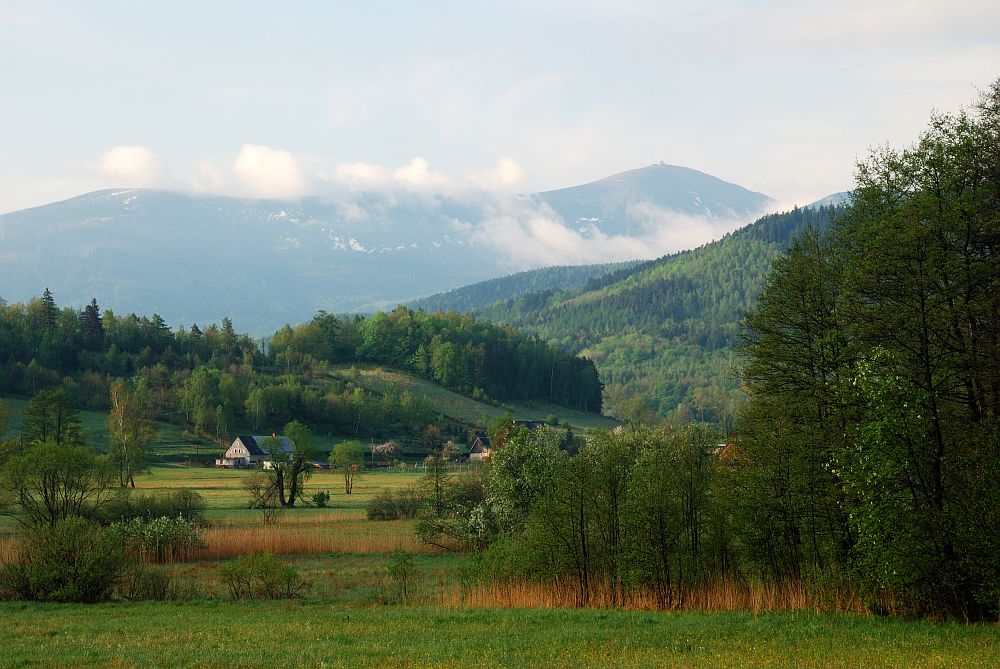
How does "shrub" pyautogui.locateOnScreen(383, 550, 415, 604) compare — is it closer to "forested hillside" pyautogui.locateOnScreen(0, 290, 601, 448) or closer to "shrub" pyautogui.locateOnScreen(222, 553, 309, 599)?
"shrub" pyautogui.locateOnScreen(222, 553, 309, 599)

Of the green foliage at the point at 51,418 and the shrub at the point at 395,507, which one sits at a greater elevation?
the green foliage at the point at 51,418

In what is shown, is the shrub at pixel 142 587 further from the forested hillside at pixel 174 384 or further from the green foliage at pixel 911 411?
the forested hillside at pixel 174 384

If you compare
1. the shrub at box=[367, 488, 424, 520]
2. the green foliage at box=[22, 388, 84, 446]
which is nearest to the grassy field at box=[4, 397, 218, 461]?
the green foliage at box=[22, 388, 84, 446]

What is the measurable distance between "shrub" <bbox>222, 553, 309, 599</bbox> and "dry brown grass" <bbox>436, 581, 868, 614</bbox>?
226 inches

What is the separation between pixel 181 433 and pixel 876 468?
5610 inches

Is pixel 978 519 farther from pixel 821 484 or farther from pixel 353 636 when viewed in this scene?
pixel 353 636

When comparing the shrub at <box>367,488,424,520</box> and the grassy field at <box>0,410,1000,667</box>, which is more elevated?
the grassy field at <box>0,410,1000,667</box>

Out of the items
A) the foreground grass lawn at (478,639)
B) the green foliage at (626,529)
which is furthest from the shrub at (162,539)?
the green foliage at (626,529)

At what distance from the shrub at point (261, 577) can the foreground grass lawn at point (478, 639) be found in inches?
143

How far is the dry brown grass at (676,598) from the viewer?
1119 inches

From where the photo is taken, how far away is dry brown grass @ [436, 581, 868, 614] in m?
28.4

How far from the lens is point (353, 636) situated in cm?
2484

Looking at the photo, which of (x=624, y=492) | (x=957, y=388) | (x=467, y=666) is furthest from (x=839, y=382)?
(x=467, y=666)

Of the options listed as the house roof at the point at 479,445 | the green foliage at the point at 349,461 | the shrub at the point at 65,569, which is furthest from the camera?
the house roof at the point at 479,445
